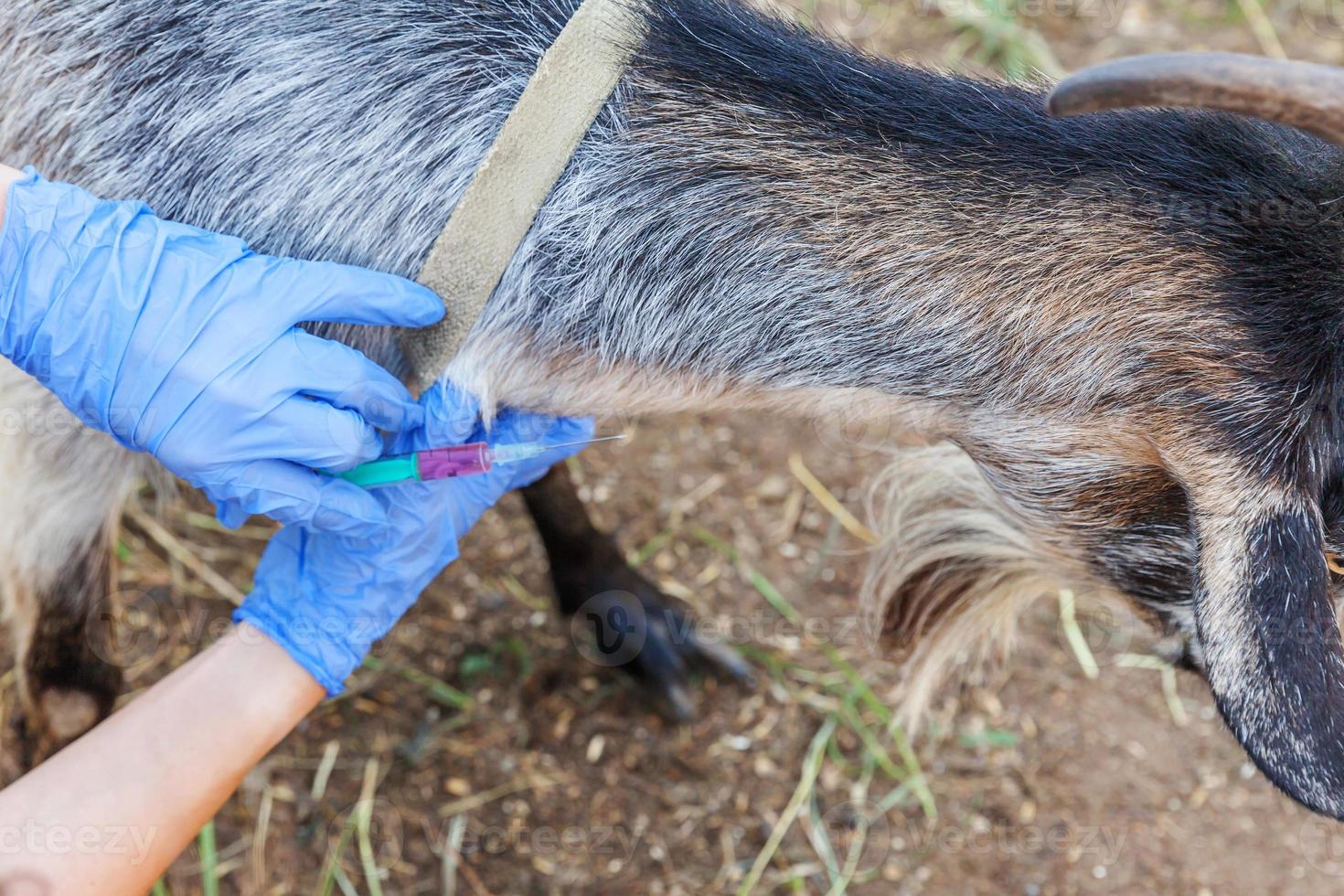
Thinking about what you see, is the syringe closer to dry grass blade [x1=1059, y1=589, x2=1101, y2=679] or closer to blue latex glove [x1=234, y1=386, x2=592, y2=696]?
blue latex glove [x1=234, y1=386, x2=592, y2=696]

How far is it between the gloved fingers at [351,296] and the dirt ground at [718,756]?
1.09 meters

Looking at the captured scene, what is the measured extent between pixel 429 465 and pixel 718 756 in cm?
137

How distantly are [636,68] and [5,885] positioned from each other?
1.54 meters

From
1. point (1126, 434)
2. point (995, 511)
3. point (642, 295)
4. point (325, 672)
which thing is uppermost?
point (1126, 434)

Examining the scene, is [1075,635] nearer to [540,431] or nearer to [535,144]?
[540,431]

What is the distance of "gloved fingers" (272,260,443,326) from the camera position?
1.78 meters

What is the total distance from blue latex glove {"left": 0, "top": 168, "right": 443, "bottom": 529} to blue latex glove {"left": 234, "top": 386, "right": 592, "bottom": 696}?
9.4 inches

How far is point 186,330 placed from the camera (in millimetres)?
1771

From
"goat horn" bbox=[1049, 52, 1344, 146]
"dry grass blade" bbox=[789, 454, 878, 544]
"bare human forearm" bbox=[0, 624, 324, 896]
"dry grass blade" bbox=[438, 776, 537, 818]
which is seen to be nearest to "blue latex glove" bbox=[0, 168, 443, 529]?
"bare human forearm" bbox=[0, 624, 324, 896]

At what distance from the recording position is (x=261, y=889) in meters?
2.65

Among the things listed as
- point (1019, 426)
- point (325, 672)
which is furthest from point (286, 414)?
point (1019, 426)

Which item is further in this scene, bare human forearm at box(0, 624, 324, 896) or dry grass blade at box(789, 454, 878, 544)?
dry grass blade at box(789, 454, 878, 544)

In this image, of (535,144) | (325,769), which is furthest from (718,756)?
(535,144)

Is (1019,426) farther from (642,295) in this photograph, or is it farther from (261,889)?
(261,889)
